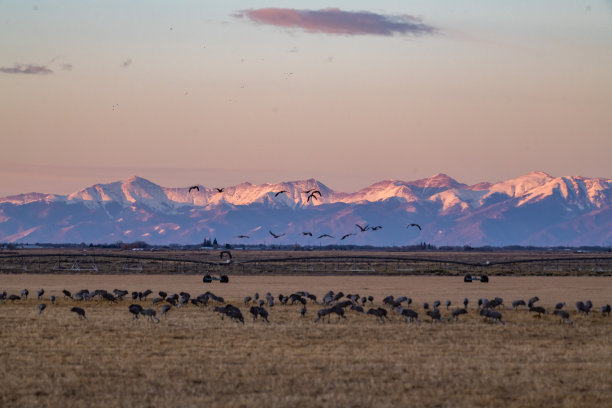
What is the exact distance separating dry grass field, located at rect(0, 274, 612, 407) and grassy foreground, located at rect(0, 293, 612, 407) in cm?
4

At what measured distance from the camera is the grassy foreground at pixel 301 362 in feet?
71.4

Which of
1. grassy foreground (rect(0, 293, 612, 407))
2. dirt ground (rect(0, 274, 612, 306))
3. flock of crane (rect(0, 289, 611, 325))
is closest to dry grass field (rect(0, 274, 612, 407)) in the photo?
grassy foreground (rect(0, 293, 612, 407))

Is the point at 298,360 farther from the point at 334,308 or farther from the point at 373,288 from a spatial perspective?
the point at 373,288

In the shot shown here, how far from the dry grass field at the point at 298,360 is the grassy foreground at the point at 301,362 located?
0.04 meters

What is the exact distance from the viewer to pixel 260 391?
22406 millimetres

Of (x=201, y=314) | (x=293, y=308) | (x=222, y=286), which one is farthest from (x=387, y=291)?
(x=201, y=314)

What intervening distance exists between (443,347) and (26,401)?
524 inches

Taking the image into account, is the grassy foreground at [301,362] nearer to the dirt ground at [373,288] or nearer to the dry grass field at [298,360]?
the dry grass field at [298,360]

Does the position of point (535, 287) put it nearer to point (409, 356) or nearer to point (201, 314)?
point (201, 314)

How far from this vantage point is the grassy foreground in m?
21.8

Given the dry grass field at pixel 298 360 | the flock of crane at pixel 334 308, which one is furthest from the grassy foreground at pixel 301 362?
the flock of crane at pixel 334 308

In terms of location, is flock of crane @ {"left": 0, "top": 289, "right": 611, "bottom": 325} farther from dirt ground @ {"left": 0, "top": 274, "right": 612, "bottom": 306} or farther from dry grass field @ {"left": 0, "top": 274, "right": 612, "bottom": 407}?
dirt ground @ {"left": 0, "top": 274, "right": 612, "bottom": 306}

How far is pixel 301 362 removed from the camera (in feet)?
87.5

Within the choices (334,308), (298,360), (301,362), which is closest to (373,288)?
(334,308)
